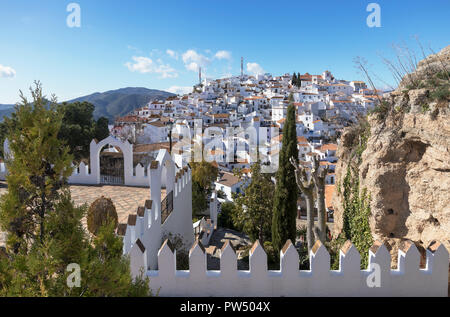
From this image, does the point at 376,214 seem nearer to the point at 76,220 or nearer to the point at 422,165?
the point at 422,165

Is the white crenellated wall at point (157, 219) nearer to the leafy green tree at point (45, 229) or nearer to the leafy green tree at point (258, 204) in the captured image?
the leafy green tree at point (45, 229)

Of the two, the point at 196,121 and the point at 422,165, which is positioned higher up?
the point at 196,121

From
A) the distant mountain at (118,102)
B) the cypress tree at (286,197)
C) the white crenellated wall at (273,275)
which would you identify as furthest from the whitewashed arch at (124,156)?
the distant mountain at (118,102)

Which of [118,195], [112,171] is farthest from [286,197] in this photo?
[112,171]
